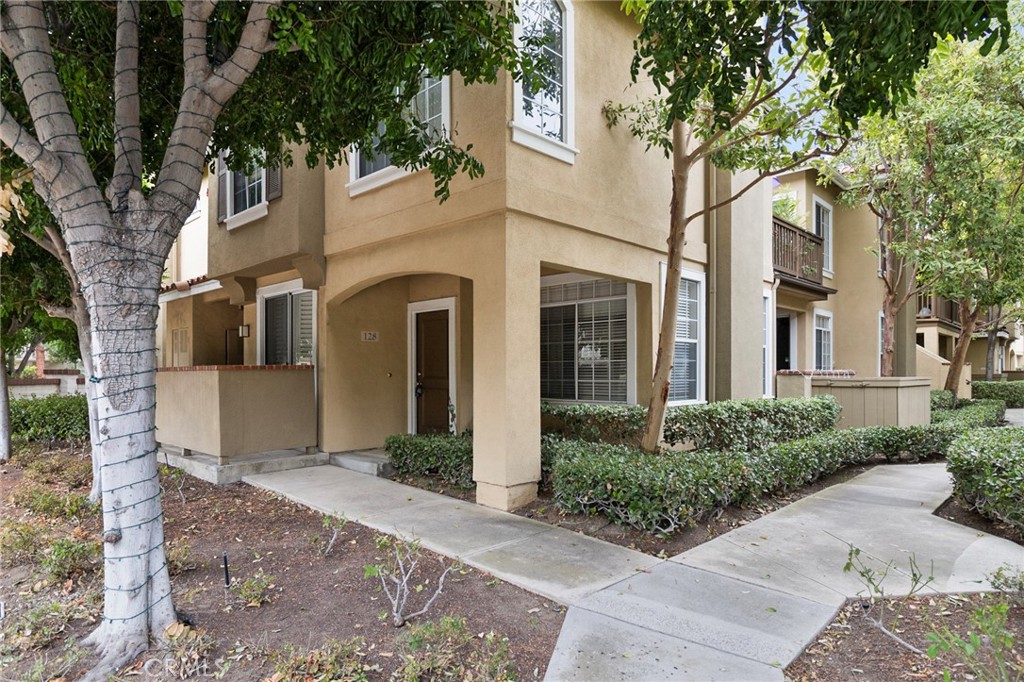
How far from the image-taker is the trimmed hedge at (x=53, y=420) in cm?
1170

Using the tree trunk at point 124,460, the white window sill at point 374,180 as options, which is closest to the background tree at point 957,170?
the white window sill at point 374,180

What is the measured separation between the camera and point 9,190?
212 inches

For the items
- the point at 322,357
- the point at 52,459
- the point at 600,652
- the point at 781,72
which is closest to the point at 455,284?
the point at 322,357

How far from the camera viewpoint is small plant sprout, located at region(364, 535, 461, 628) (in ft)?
12.4

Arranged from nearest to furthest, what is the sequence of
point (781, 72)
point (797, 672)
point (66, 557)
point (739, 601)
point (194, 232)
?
1. point (797, 672)
2. point (739, 601)
3. point (66, 557)
4. point (781, 72)
5. point (194, 232)

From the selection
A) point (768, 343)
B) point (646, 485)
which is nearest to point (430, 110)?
point (646, 485)

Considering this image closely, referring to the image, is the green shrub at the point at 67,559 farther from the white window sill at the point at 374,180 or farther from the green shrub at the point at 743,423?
the green shrub at the point at 743,423

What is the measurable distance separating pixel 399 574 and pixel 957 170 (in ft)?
36.5

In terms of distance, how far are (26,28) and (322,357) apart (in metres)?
5.93

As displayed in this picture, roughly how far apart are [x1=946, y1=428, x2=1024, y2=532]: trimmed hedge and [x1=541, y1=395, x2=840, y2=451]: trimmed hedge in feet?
7.60

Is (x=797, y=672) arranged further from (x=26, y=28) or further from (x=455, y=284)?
(x=455, y=284)

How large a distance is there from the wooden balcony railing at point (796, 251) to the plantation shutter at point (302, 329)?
29.9ft

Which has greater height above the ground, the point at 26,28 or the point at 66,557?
the point at 26,28

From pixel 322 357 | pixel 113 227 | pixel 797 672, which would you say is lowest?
pixel 797 672
